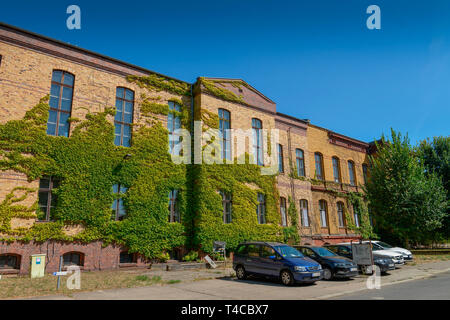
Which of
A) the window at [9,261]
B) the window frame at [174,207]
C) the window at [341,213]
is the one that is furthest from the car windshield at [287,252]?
the window at [341,213]

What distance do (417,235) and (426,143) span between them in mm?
12014

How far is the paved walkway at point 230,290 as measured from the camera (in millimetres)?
9266

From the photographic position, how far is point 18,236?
13.5 meters

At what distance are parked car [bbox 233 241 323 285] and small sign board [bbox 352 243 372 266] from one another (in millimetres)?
3571

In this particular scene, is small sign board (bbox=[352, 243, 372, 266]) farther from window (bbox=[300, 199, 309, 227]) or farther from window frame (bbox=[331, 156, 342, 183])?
window frame (bbox=[331, 156, 342, 183])

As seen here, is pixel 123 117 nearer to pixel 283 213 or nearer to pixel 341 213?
pixel 283 213

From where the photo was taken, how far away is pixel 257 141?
22969 millimetres

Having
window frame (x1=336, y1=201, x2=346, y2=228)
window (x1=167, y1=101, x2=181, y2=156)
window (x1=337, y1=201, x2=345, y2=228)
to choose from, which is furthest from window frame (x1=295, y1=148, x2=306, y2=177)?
window (x1=167, y1=101, x2=181, y2=156)

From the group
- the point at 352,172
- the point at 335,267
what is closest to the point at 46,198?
the point at 335,267

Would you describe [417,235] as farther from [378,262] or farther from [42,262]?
[42,262]

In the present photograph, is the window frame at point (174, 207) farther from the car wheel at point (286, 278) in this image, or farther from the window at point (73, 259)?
the car wheel at point (286, 278)

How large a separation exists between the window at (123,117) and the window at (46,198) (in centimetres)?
398

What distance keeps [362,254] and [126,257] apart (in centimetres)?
1194
